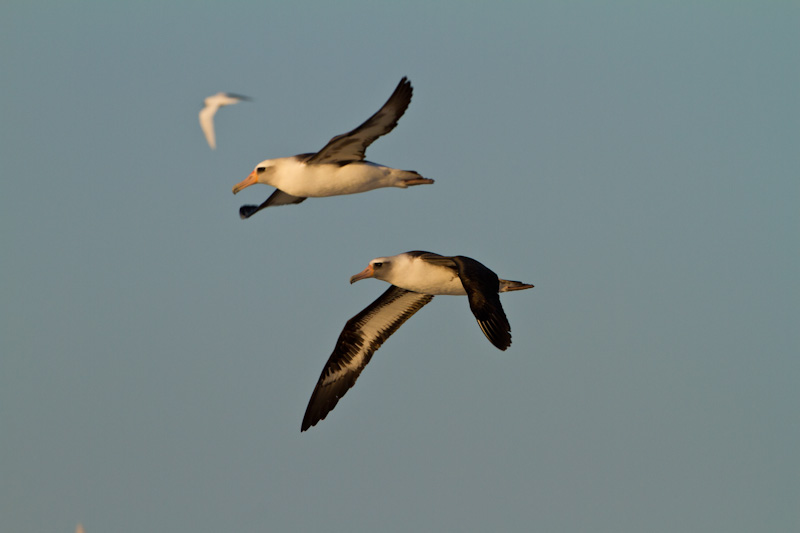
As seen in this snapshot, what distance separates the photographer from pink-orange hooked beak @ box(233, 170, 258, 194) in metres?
16.5

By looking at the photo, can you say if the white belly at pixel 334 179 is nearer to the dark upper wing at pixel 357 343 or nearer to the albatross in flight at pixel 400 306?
the albatross in flight at pixel 400 306

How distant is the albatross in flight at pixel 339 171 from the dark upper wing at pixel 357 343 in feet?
11.0

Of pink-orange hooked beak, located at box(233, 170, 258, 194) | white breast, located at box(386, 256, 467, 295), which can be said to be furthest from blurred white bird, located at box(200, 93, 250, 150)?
white breast, located at box(386, 256, 467, 295)

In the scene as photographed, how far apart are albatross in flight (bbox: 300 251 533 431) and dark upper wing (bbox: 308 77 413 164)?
210cm

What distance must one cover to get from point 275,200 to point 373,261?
2.61m

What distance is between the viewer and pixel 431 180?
1566 cm

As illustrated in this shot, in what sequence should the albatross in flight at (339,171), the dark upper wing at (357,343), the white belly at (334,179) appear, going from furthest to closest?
the dark upper wing at (357,343), the white belly at (334,179), the albatross in flight at (339,171)

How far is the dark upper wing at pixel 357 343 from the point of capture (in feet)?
61.3

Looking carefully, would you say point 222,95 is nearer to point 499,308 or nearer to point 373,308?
point 373,308

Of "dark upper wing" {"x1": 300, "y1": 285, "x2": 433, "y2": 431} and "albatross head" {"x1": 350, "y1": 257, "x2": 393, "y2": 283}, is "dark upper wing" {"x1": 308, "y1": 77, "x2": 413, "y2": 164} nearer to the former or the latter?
"albatross head" {"x1": 350, "y1": 257, "x2": 393, "y2": 283}

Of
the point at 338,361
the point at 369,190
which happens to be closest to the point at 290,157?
the point at 369,190

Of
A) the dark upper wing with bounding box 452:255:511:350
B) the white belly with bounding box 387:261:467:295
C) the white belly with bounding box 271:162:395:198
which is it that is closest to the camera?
the dark upper wing with bounding box 452:255:511:350

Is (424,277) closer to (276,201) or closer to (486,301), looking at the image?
(486,301)

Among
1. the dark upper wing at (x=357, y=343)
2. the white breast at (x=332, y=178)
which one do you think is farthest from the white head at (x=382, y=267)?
the dark upper wing at (x=357, y=343)
